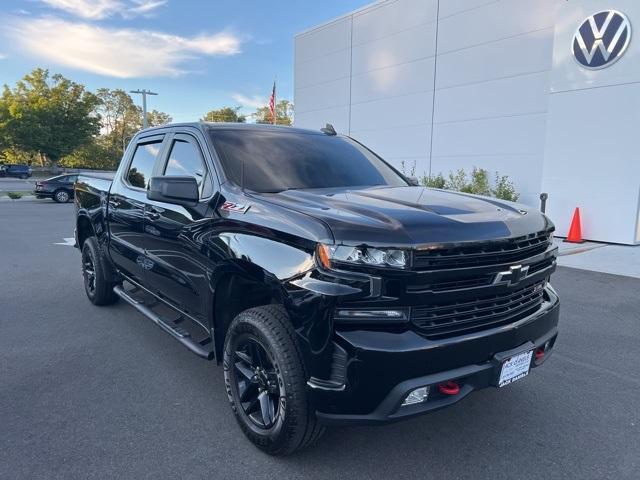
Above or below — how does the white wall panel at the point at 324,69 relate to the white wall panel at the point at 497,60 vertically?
above

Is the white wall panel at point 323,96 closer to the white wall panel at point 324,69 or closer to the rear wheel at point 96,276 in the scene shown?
the white wall panel at point 324,69

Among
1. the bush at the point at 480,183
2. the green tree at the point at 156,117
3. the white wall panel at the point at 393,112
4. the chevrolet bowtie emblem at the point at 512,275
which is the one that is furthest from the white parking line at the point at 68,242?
the green tree at the point at 156,117

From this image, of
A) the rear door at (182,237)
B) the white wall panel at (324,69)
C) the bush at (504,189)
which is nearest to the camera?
the rear door at (182,237)

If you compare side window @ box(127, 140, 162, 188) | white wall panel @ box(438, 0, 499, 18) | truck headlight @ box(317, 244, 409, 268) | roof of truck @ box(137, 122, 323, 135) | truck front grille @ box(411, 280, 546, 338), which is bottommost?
truck front grille @ box(411, 280, 546, 338)

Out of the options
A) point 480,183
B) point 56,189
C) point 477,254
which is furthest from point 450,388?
point 56,189

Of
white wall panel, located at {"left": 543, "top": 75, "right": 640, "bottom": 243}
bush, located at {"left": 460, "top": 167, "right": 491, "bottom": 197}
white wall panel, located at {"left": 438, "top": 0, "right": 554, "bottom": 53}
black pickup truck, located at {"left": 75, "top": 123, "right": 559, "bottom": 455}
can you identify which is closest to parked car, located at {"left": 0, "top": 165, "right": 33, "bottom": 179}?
white wall panel, located at {"left": 438, "top": 0, "right": 554, "bottom": 53}

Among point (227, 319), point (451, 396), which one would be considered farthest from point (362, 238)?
point (227, 319)

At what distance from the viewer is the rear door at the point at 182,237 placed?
322 cm

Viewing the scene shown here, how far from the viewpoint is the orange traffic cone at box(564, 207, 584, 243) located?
10812 mm

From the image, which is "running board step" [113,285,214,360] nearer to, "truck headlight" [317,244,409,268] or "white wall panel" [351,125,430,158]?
"truck headlight" [317,244,409,268]

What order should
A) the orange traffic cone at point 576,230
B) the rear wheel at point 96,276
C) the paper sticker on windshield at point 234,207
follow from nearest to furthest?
the paper sticker on windshield at point 234,207 < the rear wheel at point 96,276 < the orange traffic cone at point 576,230

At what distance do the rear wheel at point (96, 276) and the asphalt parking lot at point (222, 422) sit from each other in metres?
0.56

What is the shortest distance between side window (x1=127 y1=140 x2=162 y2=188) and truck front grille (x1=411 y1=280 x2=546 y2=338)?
2.91 metres

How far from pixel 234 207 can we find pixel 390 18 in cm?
1575
